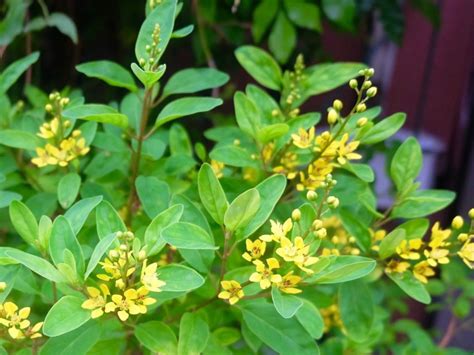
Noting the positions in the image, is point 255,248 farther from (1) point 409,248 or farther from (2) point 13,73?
(2) point 13,73

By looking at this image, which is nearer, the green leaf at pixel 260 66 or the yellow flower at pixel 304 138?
the yellow flower at pixel 304 138

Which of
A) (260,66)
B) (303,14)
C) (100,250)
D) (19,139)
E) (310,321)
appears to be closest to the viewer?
(100,250)

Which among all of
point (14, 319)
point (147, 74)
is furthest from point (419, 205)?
point (14, 319)

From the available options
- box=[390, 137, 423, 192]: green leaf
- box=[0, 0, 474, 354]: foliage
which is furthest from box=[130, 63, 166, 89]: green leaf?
box=[390, 137, 423, 192]: green leaf

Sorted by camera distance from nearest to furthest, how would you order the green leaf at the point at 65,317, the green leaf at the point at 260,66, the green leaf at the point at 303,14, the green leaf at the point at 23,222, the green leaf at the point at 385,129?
1. the green leaf at the point at 65,317
2. the green leaf at the point at 23,222
3. the green leaf at the point at 385,129
4. the green leaf at the point at 260,66
5. the green leaf at the point at 303,14

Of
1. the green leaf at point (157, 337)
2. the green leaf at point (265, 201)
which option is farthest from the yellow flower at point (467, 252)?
the green leaf at point (157, 337)

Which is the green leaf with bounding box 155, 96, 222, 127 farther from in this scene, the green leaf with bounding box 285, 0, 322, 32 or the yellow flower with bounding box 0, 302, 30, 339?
the green leaf with bounding box 285, 0, 322, 32

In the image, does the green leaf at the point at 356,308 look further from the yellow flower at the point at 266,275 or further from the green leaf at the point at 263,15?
the green leaf at the point at 263,15

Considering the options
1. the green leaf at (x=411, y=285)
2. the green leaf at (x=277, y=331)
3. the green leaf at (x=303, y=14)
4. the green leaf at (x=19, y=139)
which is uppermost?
the green leaf at (x=303, y=14)
